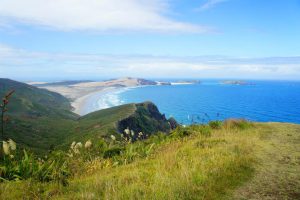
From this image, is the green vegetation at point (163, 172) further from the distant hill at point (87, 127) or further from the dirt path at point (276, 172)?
the distant hill at point (87, 127)

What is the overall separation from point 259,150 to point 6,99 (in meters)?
8.33

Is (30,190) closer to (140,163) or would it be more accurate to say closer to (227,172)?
(140,163)

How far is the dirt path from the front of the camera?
6.45 meters

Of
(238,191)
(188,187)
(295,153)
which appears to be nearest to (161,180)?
(188,187)

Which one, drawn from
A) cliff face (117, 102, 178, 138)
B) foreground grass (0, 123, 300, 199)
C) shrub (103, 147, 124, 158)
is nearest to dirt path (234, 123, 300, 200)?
foreground grass (0, 123, 300, 199)

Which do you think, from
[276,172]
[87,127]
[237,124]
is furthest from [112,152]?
[87,127]

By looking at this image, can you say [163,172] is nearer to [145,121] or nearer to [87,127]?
[87,127]

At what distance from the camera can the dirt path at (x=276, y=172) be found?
6.45 m

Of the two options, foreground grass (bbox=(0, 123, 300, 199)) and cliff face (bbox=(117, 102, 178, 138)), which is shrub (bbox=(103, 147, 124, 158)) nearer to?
foreground grass (bbox=(0, 123, 300, 199))

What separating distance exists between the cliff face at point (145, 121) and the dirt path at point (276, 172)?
10200cm

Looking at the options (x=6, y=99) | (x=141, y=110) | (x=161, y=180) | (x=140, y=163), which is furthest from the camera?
(x=141, y=110)

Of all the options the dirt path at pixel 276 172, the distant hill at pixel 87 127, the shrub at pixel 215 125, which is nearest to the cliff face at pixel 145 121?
the distant hill at pixel 87 127

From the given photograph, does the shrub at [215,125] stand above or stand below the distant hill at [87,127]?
above

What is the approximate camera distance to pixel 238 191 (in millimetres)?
6566
